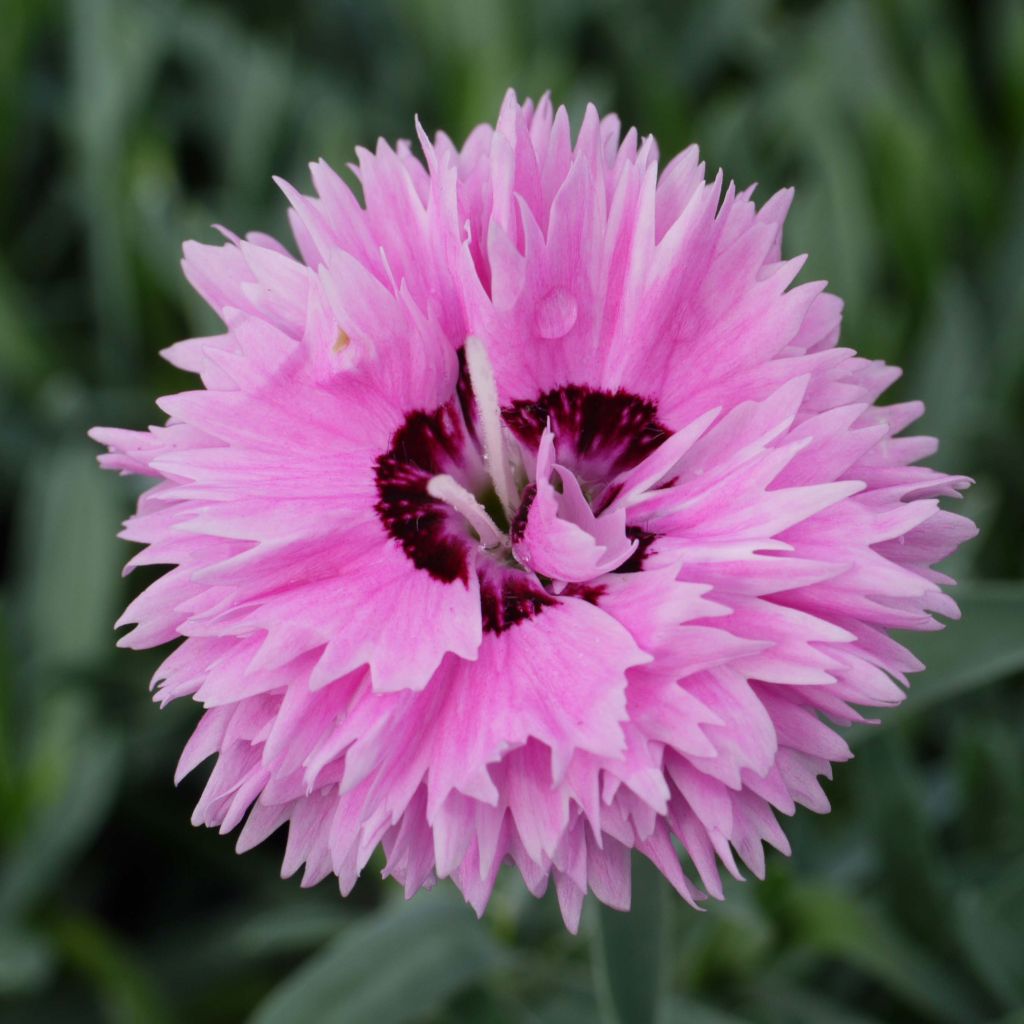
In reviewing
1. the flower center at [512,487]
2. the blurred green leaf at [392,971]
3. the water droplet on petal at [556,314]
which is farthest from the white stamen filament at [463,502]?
the blurred green leaf at [392,971]

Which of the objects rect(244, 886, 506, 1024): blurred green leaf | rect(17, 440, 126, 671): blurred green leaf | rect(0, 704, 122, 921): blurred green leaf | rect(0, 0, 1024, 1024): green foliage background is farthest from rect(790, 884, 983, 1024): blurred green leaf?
rect(17, 440, 126, 671): blurred green leaf

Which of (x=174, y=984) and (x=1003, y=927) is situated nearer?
(x=1003, y=927)

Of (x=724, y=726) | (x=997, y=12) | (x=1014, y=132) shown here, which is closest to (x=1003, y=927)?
(x=724, y=726)

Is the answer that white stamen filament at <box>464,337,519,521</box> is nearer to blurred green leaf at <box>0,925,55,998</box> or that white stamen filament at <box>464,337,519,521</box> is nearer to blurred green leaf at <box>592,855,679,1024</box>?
blurred green leaf at <box>592,855,679,1024</box>

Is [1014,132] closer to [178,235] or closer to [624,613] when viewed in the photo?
[178,235]

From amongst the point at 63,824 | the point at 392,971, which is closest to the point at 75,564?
the point at 63,824

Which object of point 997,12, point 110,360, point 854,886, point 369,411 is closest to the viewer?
point 369,411

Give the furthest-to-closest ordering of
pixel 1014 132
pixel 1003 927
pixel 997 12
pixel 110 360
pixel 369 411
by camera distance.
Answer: pixel 997 12 → pixel 1014 132 → pixel 110 360 → pixel 1003 927 → pixel 369 411
